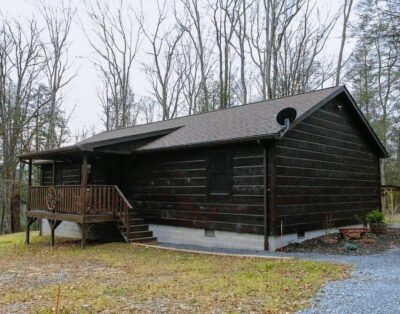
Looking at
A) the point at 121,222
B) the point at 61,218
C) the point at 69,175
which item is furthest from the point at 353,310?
the point at 69,175

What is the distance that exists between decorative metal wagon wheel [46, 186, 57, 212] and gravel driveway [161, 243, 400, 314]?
8.70 m

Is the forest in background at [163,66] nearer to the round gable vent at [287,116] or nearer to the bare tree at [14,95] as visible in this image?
the bare tree at [14,95]

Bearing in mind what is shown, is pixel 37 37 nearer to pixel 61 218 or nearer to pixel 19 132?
pixel 19 132

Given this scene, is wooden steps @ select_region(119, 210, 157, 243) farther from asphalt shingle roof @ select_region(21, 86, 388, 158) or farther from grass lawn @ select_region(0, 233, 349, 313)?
asphalt shingle roof @ select_region(21, 86, 388, 158)

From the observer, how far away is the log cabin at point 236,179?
33.5ft

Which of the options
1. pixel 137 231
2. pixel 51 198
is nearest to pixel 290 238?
pixel 137 231

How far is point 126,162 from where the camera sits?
14.2m

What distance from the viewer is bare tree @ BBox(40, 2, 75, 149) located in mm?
25094

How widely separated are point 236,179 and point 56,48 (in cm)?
1944

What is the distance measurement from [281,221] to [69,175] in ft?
32.9

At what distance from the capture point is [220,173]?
11.1 metres

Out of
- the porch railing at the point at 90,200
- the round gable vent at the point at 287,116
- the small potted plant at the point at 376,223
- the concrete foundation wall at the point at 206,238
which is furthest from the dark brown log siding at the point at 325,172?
the porch railing at the point at 90,200

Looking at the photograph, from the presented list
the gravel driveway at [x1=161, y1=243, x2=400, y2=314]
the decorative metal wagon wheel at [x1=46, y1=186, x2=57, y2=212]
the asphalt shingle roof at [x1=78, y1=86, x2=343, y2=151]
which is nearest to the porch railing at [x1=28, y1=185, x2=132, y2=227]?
the decorative metal wagon wheel at [x1=46, y1=186, x2=57, y2=212]

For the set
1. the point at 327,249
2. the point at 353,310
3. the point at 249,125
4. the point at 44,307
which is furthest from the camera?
the point at 249,125
